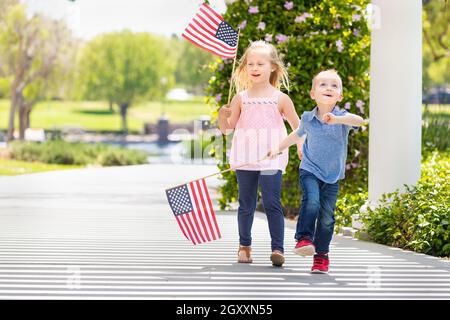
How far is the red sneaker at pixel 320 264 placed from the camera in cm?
723

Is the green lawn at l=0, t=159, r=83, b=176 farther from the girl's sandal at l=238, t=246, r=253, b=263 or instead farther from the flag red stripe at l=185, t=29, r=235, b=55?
the girl's sandal at l=238, t=246, r=253, b=263

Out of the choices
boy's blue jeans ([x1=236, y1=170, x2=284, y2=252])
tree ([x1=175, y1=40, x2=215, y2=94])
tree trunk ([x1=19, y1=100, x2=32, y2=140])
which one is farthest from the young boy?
tree ([x1=175, y1=40, x2=215, y2=94])

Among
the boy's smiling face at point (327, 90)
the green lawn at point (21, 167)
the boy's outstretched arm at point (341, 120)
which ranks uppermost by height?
the boy's smiling face at point (327, 90)

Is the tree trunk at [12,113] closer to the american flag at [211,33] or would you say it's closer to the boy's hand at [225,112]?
the american flag at [211,33]

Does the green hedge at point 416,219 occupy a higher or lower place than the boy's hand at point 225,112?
lower

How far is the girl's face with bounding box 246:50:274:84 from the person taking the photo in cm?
741

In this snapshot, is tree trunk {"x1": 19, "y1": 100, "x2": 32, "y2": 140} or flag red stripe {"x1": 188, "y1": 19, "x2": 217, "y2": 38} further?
tree trunk {"x1": 19, "y1": 100, "x2": 32, "y2": 140}

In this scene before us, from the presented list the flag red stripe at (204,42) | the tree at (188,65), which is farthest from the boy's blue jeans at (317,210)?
the tree at (188,65)

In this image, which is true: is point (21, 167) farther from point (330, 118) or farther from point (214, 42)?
point (330, 118)

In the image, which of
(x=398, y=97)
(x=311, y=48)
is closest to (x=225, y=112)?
(x=398, y=97)

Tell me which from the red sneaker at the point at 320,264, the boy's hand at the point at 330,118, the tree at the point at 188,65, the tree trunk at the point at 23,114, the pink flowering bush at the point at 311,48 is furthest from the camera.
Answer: the tree at the point at 188,65

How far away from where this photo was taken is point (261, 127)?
7.46m

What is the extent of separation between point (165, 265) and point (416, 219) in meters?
2.26

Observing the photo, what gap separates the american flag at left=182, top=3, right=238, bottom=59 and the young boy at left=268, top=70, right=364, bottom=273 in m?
1.02
